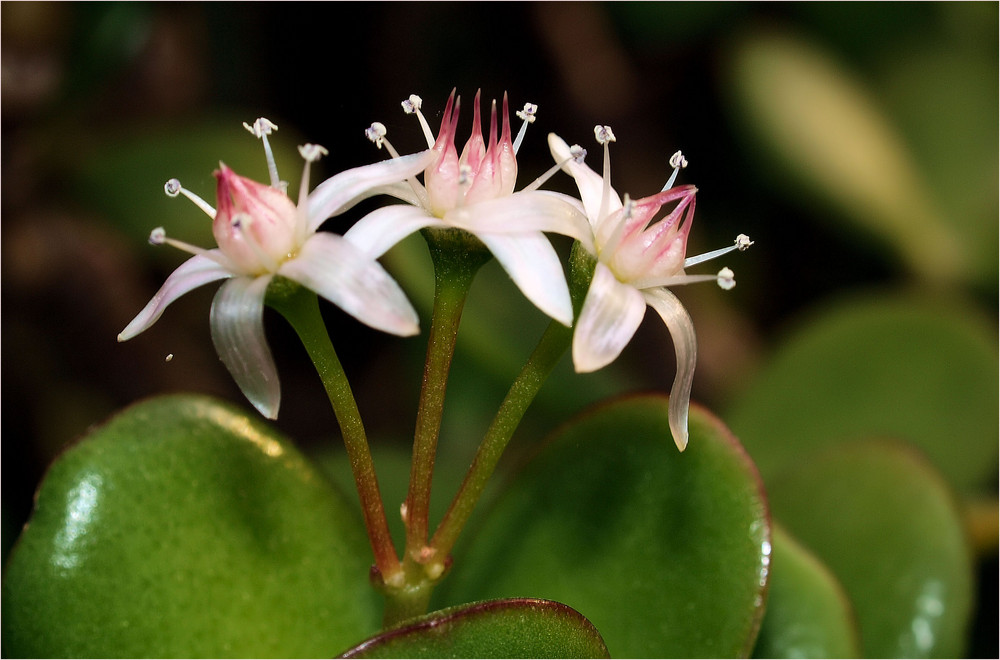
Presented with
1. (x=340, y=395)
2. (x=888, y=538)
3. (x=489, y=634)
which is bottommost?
(x=888, y=538)

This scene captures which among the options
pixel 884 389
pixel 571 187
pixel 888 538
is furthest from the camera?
pixel 571 187

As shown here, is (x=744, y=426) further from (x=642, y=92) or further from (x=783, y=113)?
(x=642, y=92)

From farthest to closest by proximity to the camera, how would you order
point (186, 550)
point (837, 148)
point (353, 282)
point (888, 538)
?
point (837, 148) → point (888, 538) → point (186, 550) → point (353, 282)

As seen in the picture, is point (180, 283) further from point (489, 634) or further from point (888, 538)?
point (888, 538)

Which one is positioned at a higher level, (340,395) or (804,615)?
(340,395)

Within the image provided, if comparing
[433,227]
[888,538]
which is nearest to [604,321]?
[433,227]

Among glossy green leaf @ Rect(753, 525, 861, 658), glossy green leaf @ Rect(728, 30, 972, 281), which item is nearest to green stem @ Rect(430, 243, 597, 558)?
glossy green leaf @ Rect(753, 525, 861, 658)

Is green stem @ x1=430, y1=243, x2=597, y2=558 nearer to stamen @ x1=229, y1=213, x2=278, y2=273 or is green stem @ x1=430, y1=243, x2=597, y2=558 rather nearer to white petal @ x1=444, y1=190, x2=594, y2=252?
white petal @ x1=444, y1=190, x2=594, y2=252
